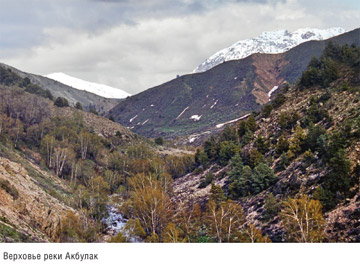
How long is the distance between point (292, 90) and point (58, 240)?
64.9 meters

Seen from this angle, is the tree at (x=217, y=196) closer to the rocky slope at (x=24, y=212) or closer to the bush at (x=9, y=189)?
the rocky slope at (x=24, y=212)

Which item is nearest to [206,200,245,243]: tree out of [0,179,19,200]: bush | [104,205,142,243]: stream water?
[104,205,142,243]: stream water

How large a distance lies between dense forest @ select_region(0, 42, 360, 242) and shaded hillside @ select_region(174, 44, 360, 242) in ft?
0.60

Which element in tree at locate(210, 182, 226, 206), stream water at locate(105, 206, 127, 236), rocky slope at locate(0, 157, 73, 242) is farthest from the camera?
tree at locate(210, 182, 226, 206)

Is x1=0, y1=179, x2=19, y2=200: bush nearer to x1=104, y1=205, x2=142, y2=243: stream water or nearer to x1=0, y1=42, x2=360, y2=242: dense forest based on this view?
x1=0, y1=42, x2=360, y2=242: dense forest

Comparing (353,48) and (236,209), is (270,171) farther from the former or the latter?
(353,48)

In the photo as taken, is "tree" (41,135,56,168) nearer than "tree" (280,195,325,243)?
No

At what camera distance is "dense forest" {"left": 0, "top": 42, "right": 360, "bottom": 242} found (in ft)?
116

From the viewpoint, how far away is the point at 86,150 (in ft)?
333

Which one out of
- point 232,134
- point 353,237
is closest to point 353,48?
point 232,134

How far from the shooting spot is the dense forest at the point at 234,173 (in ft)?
116

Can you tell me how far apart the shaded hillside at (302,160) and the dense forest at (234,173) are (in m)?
0.18

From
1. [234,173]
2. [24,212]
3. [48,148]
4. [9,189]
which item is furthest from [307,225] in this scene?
[48,148]

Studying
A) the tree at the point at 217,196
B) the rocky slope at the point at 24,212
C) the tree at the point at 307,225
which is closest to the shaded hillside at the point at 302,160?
the tree at the point at 307,225
